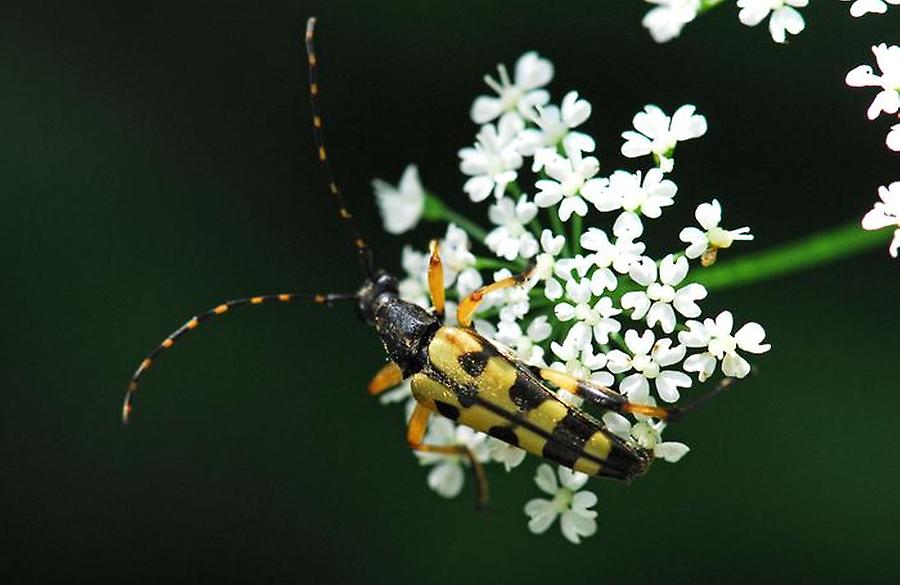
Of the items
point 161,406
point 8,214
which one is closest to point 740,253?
point 161,406

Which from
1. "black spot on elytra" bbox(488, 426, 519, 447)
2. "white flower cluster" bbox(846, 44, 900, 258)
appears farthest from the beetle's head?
"white flower cluster" bbox(846, 44, 900, 258)

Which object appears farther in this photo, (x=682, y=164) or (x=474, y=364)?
(x=682, y=164)

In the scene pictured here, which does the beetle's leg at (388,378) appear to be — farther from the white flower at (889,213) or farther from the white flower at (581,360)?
the white flower at (889,213)

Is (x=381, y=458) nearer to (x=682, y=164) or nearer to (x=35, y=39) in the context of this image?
(x=682, y=164)

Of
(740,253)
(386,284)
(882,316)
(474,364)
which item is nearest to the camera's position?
(474,364)

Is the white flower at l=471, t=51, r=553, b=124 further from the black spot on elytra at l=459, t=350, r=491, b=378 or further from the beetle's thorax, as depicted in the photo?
the black spot on elytra at l=459, t=350, r=491, b=378

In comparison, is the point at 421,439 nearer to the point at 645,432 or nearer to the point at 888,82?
the point at 645,432
